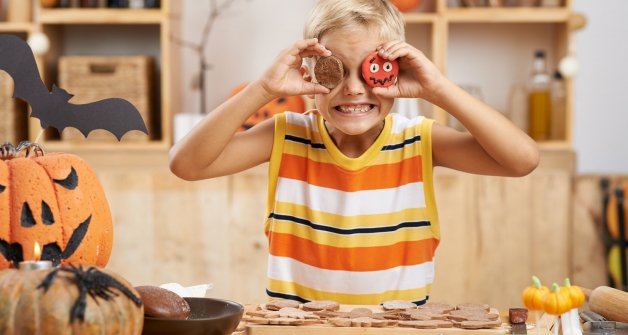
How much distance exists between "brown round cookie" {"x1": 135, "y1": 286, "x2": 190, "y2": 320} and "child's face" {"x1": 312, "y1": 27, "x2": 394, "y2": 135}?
51 centimetres

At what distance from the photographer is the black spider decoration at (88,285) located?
74 centimetres

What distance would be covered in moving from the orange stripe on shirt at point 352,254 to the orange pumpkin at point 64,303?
684 mm

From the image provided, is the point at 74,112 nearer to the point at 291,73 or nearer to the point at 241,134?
the point at 291,73

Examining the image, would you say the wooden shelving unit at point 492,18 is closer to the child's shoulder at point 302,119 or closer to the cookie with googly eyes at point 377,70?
the child's shoulder at point 302,119

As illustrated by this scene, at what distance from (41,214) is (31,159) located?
0.07 meters

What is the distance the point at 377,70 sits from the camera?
4.15ft

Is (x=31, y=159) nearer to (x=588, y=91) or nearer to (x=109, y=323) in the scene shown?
(x=109, y=323)

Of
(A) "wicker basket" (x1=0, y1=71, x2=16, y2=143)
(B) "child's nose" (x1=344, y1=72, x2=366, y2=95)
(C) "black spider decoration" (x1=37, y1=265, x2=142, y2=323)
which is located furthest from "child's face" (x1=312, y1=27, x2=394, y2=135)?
(A) "wicker basket" (x1=0, y1=71, x2=16, y2=143)

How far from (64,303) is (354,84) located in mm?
656

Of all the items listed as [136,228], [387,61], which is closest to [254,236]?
[136,228]

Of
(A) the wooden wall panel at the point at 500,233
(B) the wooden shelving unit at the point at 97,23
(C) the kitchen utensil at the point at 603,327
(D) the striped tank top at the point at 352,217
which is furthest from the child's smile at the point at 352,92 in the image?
(B) the wooden shelving unit at the point at 97,23

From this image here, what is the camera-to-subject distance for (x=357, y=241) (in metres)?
1.43

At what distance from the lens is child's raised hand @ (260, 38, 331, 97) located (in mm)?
1251

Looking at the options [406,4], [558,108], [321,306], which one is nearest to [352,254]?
[321,306]
